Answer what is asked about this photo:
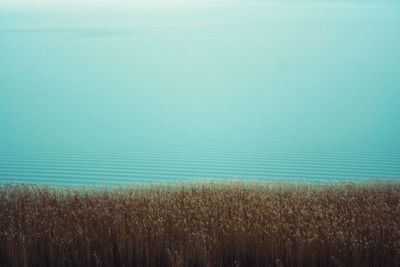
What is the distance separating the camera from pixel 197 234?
254 inches

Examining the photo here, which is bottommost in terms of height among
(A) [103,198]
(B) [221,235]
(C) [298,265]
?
(C) [298,265]

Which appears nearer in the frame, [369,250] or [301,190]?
[369,250]

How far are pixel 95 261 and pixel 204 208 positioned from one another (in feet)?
4.79

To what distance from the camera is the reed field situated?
20.8 feet

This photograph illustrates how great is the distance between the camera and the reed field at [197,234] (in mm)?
6348

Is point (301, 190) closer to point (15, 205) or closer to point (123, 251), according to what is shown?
point (123, 251)

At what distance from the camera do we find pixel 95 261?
6449 millimetres

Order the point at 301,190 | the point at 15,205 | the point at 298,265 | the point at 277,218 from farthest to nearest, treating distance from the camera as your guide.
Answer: the point at 301,190
the point at 15,205
the point at 277,218
the point at 298,265

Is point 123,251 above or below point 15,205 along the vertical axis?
below

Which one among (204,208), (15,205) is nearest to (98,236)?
(204,208)

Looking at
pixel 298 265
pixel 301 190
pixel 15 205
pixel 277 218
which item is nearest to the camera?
pixel 298 265

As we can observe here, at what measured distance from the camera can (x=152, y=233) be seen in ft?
21.5

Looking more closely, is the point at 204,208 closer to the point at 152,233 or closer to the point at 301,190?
the point at 152,233

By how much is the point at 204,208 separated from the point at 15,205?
2543 mm
